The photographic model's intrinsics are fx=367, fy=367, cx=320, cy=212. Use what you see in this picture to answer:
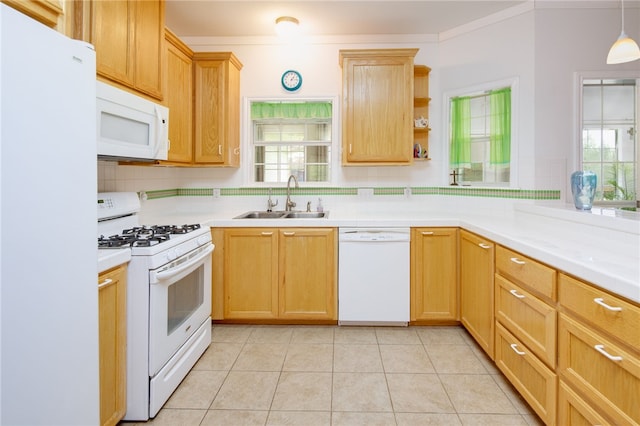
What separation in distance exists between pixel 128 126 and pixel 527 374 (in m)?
2.50

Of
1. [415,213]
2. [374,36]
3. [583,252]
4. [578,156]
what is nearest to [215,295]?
[415,213]

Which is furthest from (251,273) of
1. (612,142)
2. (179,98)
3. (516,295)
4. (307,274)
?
(612,142)

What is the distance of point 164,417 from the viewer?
1897mm

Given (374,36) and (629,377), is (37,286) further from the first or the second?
(374,36)

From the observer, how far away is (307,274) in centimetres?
301

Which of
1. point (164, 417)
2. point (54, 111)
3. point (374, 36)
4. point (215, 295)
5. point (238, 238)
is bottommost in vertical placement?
point (164, 417)

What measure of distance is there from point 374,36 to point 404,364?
116 inches

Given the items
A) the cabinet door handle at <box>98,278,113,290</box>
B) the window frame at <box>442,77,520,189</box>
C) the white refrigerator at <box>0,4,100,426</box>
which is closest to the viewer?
the white refrigerator at <box>0,4,100,426</box>

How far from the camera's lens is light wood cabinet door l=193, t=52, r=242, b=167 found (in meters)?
3.25

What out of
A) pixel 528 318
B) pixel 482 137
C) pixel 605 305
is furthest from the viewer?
pixel 482 137

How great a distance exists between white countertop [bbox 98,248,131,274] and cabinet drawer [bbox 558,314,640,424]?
77.8 inches

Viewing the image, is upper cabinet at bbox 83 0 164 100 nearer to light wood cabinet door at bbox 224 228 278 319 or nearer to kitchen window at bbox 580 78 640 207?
light wood cabinet door at bbox 224 228 278 319

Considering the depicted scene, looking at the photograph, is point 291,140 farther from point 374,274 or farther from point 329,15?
point 374,274

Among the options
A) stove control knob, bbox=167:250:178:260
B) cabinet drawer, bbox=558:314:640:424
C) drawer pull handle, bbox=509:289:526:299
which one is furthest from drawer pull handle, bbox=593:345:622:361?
stove control knob, bbox=167:250:178:260
